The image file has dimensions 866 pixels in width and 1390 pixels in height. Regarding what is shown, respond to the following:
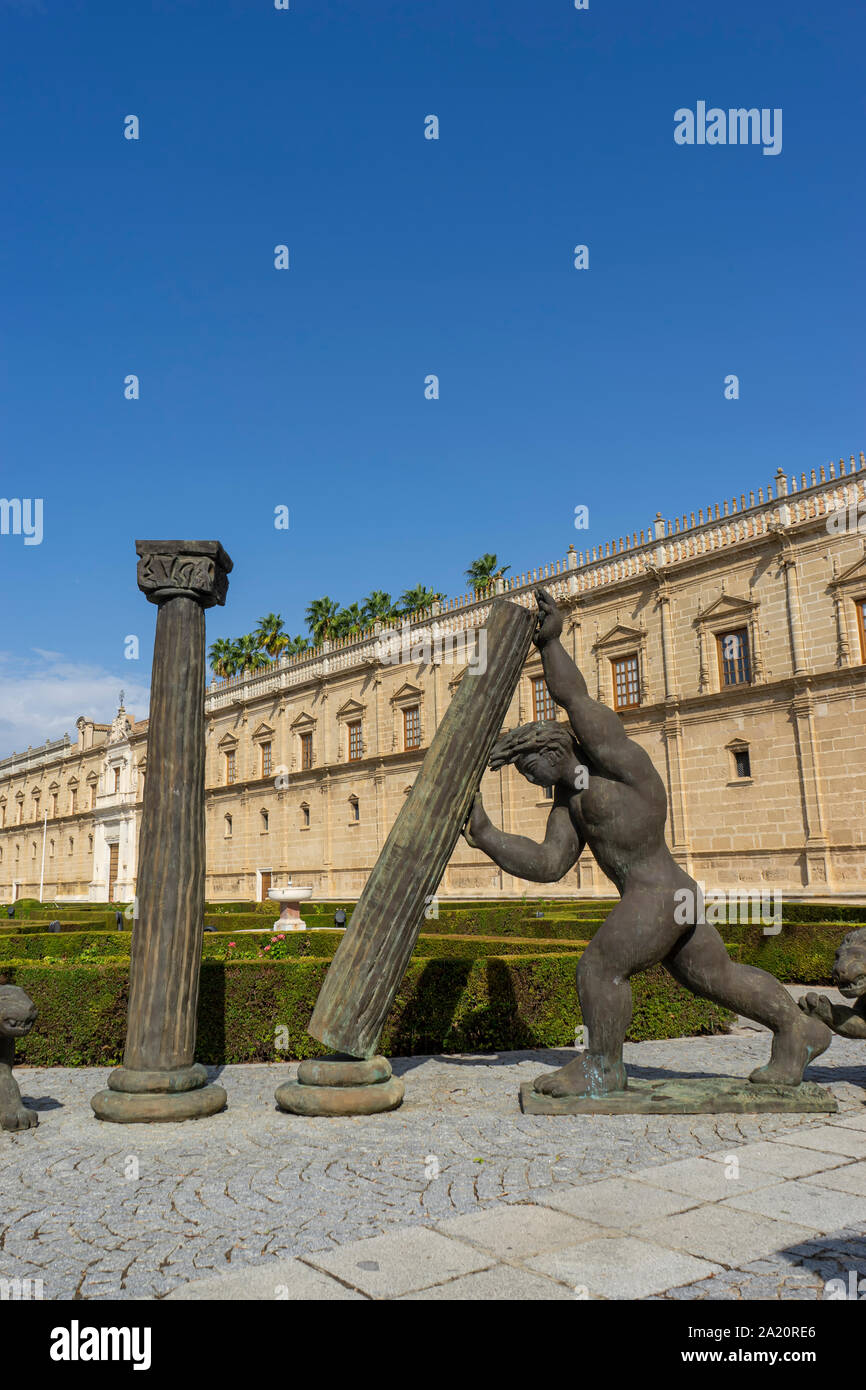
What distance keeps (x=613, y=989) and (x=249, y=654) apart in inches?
1641

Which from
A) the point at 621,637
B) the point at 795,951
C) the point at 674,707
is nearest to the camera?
the point at 795,951

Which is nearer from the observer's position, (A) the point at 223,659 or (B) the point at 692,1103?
(B) the point at 692,1103

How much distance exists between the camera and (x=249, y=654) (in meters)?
45.1

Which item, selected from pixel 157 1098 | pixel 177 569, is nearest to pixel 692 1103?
pixel 157 1098

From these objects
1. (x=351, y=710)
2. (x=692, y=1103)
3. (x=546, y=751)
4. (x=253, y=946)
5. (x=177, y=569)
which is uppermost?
(x=351, y=710)

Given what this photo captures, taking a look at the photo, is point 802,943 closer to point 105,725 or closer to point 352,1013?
point 352,1013

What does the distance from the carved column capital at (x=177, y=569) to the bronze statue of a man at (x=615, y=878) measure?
82.4 inches

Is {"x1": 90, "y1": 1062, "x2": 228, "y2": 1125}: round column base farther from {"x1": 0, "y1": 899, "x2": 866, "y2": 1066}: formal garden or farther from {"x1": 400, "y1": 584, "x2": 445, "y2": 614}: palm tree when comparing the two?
{"x1": 400, "y1": 584, "x2": 445, "y2": 614}: palm tree

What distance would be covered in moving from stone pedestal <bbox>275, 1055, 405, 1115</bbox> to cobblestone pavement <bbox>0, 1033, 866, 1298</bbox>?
8cm

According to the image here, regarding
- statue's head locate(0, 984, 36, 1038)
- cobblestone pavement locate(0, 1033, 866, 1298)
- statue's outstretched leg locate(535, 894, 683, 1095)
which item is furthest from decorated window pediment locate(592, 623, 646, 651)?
statue's head locate(0, 984, 36, 1038)

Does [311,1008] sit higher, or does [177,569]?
[177,569]

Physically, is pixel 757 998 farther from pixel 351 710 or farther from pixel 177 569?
pixel 351 710

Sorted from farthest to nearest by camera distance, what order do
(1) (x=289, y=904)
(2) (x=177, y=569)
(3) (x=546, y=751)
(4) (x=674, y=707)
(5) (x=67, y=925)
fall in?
(4) (x=674, y=707) → (5) (x=67, y=925) → (1) (x=289, y=904) → (2) (x=177, y=569) → (3) (x=546, y=751)
